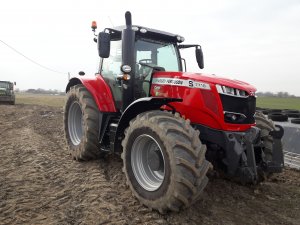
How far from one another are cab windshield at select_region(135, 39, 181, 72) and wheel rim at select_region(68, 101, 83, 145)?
6.78 ft

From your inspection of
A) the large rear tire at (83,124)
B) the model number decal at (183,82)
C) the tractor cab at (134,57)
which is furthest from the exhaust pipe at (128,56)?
the large rear tire at (83,124)

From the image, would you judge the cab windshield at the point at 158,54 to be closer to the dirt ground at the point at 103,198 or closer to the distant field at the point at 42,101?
the dirt ground at the point at 103,198

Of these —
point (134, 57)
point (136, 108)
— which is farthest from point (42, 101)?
point (136, 108)

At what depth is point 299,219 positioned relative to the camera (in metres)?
4.05

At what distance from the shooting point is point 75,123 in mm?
6777

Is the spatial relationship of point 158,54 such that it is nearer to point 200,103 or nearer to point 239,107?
point 200,103

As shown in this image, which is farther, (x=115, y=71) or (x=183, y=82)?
(x=115, y=71)

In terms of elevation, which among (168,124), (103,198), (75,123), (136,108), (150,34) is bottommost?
(103,198)

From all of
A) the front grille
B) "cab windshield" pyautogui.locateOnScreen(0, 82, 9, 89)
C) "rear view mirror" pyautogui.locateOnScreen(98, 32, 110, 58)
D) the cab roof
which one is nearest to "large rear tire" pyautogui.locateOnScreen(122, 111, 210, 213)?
the front grille

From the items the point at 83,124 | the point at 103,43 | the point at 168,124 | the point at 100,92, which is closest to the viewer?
the point at 168,124

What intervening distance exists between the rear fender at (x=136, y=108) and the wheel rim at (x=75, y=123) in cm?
193

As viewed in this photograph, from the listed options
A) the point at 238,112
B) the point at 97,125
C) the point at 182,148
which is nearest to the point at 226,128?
the point at 238,112

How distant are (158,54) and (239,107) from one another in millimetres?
1797

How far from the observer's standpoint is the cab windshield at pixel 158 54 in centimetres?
529
